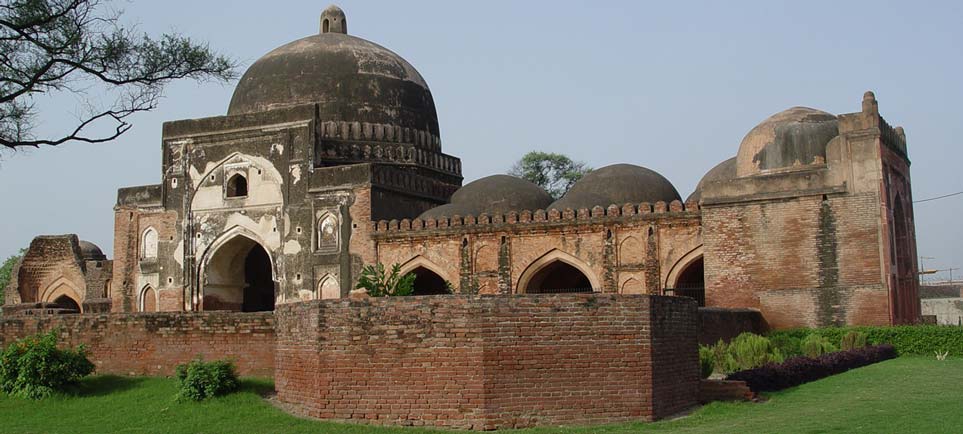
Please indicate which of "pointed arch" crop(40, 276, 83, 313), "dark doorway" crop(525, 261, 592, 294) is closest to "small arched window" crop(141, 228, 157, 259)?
"pointed arch" crop(40, 276, 83, 313)

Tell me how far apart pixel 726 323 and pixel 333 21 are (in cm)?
1548

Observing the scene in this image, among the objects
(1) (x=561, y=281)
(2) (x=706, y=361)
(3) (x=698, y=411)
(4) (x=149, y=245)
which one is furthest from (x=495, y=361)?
(4) (x=149, y=245)

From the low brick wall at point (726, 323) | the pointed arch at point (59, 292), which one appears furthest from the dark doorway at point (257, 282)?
the low brick wall at point (726, 323)

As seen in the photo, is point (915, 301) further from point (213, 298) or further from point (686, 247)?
point (213, 298)

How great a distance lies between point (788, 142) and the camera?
19.2 meters

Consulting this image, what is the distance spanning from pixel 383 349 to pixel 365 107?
15.7m

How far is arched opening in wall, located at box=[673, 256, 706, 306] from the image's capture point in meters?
20.4

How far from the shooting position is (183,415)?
1153 cm

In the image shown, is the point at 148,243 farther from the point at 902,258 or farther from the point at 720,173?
the point at 902,258

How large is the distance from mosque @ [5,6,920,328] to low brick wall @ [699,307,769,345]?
0.47 meters

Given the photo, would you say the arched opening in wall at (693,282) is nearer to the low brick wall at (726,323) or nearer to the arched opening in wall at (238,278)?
the low brick wall at (726,323)

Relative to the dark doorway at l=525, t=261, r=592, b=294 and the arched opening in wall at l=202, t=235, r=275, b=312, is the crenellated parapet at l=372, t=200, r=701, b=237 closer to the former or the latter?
the dark doorway at l=525, t=261, r=592, b=294

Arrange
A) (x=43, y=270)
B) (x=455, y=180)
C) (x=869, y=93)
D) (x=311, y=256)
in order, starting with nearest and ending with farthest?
(x=869, y=93) → (x=311, y=256) → (x=455, y=180) → (x=43, y=270)

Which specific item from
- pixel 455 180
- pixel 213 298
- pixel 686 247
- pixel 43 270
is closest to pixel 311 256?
pixel 213 298
